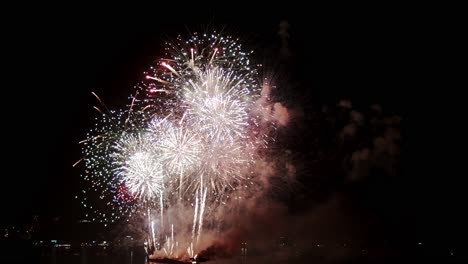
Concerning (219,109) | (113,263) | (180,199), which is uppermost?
(219,109)

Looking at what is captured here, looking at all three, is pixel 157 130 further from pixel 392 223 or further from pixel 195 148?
pixel 392 223

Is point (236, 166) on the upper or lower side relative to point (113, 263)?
upper

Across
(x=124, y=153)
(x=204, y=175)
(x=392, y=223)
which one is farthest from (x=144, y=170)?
(x=392, y=223)

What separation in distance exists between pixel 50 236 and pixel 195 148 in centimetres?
10252

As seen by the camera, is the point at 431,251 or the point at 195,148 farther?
the point at 431,251

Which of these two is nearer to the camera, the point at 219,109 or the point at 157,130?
the point at 219,109

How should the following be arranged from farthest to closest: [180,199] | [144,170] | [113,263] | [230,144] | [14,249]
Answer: [14,249], [113,263], [180,199], [144,170], [230,144]

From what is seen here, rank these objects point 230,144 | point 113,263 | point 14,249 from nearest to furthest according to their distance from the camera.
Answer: point 230,144, point 113,263, point 14,249

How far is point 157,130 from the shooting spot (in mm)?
26891

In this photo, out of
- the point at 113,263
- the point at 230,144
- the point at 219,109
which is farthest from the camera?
the point at 113,263

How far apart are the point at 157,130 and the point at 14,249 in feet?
122

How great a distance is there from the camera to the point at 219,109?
932 inches

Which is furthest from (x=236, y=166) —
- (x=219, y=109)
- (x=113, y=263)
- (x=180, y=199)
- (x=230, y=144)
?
(x=113, y=263)

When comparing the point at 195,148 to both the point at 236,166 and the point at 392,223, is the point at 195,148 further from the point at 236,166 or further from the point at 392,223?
the point at 392,223
